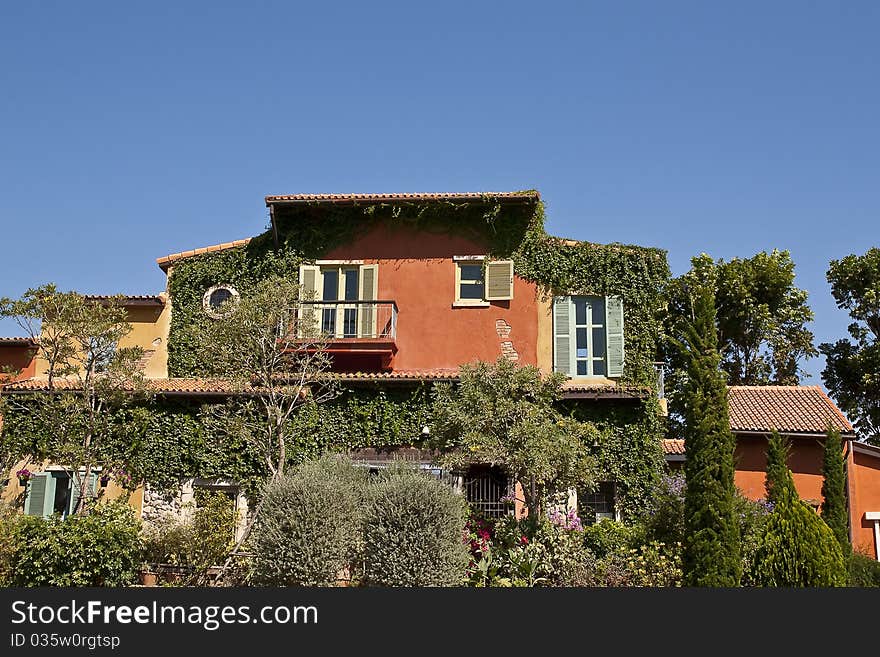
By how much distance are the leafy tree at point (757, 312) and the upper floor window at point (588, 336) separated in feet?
32.3

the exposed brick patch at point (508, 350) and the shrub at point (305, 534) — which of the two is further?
the exposed brick patch at point (508, 350)

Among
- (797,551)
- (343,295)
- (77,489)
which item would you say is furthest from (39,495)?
(797,551)

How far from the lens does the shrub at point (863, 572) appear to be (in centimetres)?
1648

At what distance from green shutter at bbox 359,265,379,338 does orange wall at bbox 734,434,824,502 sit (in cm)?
987

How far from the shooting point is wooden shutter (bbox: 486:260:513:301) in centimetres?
2127

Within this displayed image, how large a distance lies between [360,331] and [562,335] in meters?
4.83

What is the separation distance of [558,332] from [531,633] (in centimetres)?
→ 1291

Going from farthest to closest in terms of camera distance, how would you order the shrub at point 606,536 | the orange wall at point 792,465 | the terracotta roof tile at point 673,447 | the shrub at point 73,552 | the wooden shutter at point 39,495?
the terracotta roof tile at point 673,447 < the orange wall at point 792,465 < the wooden shutter at point 39,495 < the shrub at point 606,536 < the shrub at point 73,552

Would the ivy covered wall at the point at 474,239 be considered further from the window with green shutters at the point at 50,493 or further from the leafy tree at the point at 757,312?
the leafy tree at the point at 757,312

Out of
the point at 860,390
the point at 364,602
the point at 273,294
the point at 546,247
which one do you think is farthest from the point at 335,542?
the point at 860,390

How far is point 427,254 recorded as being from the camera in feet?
71.7

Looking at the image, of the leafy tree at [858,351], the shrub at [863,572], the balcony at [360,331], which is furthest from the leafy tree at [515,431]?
the leafy tree at [858,351]

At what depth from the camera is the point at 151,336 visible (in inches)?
854

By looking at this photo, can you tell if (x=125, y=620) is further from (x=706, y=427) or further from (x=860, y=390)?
(x=860, y=390)
